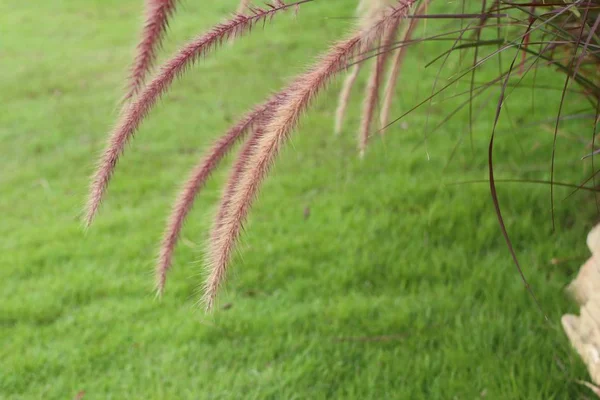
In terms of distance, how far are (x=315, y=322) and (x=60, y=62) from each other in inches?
198

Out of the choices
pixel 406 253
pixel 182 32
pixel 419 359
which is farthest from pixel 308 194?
pixel 182 32

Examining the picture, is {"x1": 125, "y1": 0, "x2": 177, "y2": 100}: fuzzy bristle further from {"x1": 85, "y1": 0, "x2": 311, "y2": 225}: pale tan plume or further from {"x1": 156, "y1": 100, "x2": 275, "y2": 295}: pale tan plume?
{"x1": 156, "y1": 100, "x2": 275, "y2": 295}: pale tan plume

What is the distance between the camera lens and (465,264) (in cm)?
244

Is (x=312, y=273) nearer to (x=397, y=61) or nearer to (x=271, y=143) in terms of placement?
(x=397, y=61)

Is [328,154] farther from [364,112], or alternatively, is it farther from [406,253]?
[364,112]

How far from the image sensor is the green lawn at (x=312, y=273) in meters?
1.96

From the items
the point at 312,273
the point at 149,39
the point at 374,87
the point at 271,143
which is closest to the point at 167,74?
the point at 149,39

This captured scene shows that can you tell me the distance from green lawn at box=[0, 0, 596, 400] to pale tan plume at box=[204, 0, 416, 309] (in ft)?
0.87

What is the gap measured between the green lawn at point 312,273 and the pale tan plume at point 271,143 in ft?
0.87

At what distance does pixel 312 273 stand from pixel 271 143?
1.59 metres

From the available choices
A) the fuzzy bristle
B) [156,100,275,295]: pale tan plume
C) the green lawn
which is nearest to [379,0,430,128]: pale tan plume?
the green lawn

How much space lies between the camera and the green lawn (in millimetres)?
1958

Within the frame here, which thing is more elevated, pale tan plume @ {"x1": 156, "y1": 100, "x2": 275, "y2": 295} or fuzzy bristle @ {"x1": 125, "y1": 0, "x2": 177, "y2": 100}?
fuzzy bristle @ {"x1": 125, "y1": 0, "x2": 177, "y2": 100}

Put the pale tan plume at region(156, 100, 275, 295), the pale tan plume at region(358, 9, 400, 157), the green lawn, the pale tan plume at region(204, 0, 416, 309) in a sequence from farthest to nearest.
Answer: the green lawn → the pale tan plume at region(358, 9, 400, 157) → the pale tan plume at region(156, 100, 275, 295) → the pale tan plume at region(204, 0, 416, 309)
